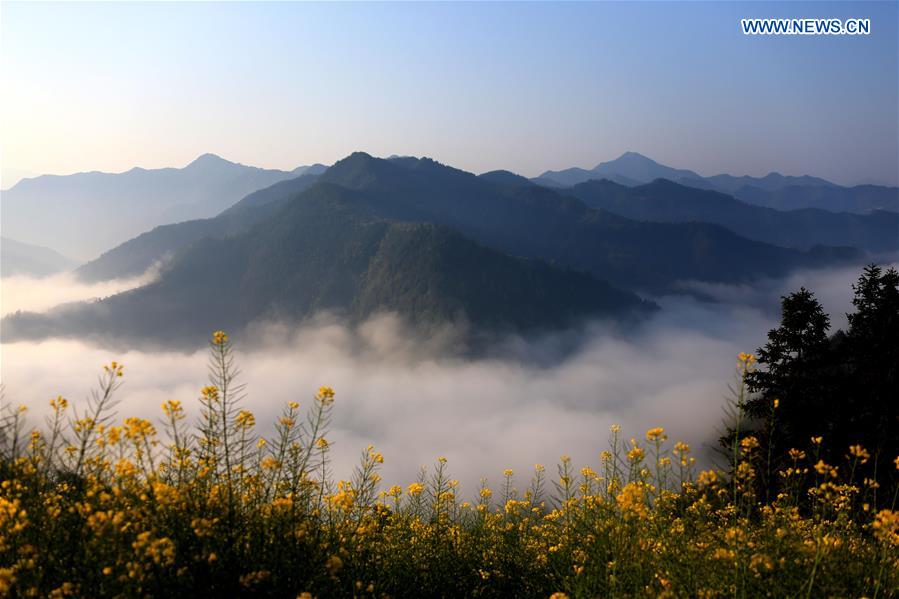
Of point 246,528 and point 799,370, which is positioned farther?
point 799,370

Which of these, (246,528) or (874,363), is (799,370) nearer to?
(874,363)

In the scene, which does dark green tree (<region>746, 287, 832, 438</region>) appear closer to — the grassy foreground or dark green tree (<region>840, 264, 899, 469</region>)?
dark green tree (<region>840, 264, 899, 469</region>)

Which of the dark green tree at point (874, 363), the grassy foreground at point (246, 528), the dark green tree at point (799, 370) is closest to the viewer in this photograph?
the grassy foreground at point (246, 528)

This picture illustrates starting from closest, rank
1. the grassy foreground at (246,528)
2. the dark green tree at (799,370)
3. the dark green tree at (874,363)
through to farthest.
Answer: the grassy foreground at (246,528), the dark green tree at (874,363), the dark green tree at (799,370)

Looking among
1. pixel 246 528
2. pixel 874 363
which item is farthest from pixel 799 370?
pixel 246 528

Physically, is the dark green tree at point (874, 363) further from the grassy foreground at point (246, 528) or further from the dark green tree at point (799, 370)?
the grassy foreground at point (246, 528)

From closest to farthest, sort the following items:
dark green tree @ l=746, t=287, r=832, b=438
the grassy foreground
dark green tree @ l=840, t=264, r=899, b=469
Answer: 1. the grassy foreground
2. dark green tree @ l=840, t=264, r=899, b=469
3. dark green tree @ l=746, t=287, r=832, b=438

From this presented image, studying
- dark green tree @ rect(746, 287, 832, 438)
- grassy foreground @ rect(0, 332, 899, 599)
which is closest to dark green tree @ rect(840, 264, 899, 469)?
dark green tree @ rect(746, 287, 832, 438)

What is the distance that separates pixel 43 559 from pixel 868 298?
2607 cm

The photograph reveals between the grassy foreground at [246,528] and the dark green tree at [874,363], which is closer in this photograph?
the grassy foreground at [246,528]

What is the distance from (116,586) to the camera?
460 centimetres

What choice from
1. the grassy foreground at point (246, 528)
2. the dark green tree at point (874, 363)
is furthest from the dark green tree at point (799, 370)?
the grassy foreground at point (246, 528)

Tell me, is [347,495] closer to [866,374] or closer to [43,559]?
[43,559]

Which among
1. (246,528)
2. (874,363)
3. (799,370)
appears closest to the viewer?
(246,528)
